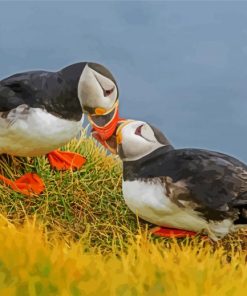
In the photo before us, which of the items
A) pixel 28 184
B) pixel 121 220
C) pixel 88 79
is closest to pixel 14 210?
pixel 28 184

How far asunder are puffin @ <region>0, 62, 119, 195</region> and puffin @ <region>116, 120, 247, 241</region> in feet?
0.52

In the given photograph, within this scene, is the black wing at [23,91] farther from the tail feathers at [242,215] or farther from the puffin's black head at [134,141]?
the tail feathers at [242,215]

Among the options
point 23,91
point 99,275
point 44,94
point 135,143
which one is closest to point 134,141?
point 135,143

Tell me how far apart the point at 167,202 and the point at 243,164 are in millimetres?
459

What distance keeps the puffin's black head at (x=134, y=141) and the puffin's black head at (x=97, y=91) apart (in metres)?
0.13

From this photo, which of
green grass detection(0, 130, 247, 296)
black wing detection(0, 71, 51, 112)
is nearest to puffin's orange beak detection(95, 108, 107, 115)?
black wing detection(0, 71, 51, 112)

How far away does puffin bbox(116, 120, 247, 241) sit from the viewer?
324 centimetres

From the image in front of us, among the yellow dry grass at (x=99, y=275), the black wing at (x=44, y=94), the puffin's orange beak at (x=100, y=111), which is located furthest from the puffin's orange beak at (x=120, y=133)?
the yellow dry grass at (x=99, y=275)

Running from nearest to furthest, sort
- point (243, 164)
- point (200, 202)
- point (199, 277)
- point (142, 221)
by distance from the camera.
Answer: point (199, 277), point (200, 202), point (243, 164), point (142, 221)

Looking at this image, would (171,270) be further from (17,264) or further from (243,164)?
(243,164)

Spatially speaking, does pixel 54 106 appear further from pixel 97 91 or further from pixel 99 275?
pixel 99 275

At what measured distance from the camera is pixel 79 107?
3.59 m

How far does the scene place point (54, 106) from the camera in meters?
3.58

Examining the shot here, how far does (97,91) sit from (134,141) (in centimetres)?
30
